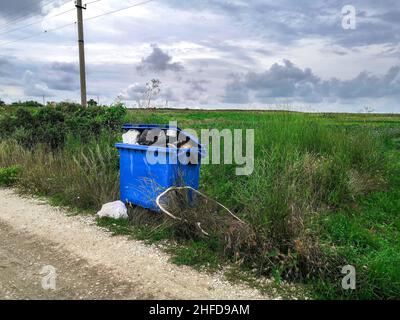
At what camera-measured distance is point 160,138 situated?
245 inches

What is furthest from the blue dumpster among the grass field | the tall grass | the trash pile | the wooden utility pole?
the wooden utility pole

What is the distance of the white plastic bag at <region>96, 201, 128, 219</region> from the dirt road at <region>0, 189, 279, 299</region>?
0.78 ft

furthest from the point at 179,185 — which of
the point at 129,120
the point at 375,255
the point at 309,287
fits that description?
the point at 129,120

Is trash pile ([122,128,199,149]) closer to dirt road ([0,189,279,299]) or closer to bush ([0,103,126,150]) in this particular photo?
dirt road ([0,189,279,299])

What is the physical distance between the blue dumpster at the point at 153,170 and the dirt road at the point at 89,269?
2.50 feet

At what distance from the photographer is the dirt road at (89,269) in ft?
12.6

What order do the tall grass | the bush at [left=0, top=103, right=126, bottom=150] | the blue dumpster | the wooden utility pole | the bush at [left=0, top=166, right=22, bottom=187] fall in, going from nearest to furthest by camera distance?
1. the blue dumpster
2. the tall grass
3. the bush at [left=0, top=166, right=22, bottom=187]
4. the bush at [left=0, top=103, right=126, bottom=150]
5. the wooden utility pole

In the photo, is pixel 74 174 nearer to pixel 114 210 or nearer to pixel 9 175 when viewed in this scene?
pixel 114 210

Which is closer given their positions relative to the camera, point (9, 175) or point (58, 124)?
point (9, 175)

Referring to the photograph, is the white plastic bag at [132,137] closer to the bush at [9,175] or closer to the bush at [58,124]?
the bush at [58,124]

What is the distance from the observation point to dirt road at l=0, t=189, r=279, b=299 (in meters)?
3.83

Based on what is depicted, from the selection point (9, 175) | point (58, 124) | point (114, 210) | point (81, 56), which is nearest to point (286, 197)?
point (114, 210)

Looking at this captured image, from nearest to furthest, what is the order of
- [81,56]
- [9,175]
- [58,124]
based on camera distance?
[9,175], [58,124], [81,56]

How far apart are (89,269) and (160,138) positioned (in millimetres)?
2513
